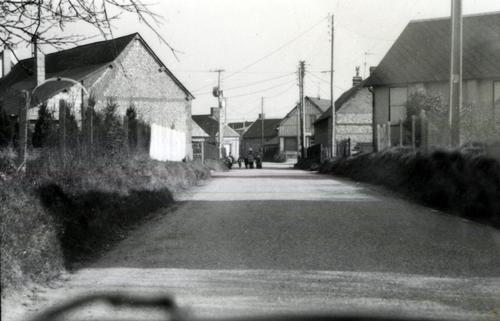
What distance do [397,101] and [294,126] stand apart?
146ft

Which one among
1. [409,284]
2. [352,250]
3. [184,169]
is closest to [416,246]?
[352,250]

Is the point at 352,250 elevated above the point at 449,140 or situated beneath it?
situated beneath

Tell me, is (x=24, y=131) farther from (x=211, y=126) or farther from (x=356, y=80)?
(x=211, y=126)

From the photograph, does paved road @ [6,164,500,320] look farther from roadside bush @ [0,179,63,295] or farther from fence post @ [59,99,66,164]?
fence post @ [59,99,66,164]

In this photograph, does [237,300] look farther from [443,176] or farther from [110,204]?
[443,176]

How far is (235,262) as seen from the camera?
6.63 m

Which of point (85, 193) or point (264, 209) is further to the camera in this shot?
point (264, 209)

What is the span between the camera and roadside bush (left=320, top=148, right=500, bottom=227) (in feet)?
35.3

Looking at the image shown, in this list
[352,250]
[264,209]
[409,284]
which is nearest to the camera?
[409,284]

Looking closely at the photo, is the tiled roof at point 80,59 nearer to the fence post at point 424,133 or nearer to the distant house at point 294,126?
the fence post at point 424,133

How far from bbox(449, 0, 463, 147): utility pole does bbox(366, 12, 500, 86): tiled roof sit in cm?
1741

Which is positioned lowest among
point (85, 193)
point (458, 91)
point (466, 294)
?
point (466, 294)

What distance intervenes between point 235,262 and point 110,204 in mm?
3807

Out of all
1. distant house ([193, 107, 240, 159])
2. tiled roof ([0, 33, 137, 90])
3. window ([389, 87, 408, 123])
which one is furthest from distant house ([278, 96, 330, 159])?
window ([389, 87, 408, 123])
